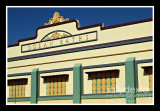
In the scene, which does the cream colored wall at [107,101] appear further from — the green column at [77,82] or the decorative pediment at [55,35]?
the decorative pediment at [55,35]

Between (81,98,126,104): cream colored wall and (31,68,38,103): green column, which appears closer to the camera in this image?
(81,98,126,104): cream colored wall

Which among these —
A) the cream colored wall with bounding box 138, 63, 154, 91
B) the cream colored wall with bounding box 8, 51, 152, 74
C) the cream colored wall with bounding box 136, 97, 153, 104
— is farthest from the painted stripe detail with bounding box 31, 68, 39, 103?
the cream colored wall with bounding box 138, 63, 154, 91

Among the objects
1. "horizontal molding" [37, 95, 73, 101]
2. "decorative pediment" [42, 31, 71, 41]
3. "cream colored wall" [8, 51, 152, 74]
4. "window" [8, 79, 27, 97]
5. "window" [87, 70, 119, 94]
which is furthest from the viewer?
"window" [8, 79, 27, 97]

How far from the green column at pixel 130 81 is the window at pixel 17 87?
9.93m

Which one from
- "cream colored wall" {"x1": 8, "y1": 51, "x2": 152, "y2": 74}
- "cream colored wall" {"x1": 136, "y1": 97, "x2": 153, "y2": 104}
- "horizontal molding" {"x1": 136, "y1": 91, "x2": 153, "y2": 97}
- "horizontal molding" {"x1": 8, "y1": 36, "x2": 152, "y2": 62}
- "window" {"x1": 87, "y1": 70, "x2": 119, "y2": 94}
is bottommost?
"cream colored wall" {"x1": 136, "y1": 97, "x2": 153, "y2": 104}

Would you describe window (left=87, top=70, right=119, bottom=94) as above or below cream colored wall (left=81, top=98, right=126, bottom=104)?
above

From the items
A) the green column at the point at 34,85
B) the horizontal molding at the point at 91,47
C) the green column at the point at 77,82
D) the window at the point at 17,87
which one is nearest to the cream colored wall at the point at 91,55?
the horizontal molding at the point at 91,47

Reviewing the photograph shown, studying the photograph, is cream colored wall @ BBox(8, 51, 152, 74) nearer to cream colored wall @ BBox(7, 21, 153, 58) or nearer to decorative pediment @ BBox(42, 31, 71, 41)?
cream colored wall @ BBox(7, 21, 153, 58)

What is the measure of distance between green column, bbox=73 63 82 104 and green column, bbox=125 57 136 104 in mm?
3850

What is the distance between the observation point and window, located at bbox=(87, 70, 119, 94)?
18641mm

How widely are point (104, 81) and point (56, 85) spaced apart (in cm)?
447

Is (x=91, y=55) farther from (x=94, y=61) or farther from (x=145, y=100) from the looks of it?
(x=145, y=100)

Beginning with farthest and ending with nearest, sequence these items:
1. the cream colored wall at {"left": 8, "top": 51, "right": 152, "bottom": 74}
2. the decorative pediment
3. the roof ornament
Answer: the roof ornament, the decorative pediment, the cream colored wall at {"left": 8, "top": 51, "right": 152, "bottom": 74}

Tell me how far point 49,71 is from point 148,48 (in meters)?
8.49
